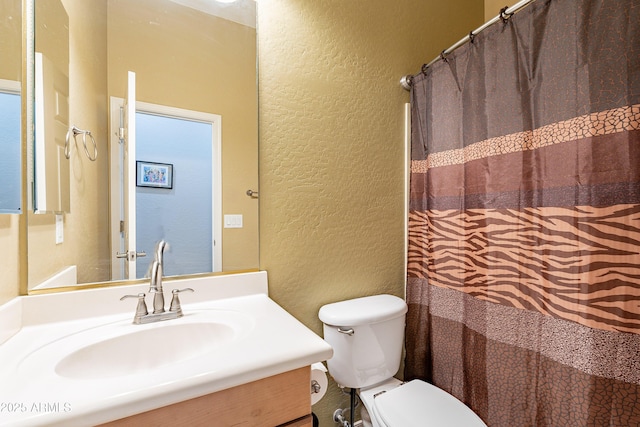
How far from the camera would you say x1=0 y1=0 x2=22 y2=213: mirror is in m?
0.76

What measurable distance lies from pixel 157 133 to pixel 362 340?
1172 millimetres

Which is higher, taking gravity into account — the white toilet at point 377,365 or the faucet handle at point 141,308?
the faucet handle at point 141,308

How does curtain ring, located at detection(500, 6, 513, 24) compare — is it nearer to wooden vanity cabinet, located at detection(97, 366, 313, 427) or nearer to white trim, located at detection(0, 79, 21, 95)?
wooden vanity cabinet, located at detection(97, 366, 313, 427)

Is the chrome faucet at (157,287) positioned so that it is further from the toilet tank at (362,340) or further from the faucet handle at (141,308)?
the toilet tank at (362,340)

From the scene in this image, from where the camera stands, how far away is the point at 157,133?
3.46ft

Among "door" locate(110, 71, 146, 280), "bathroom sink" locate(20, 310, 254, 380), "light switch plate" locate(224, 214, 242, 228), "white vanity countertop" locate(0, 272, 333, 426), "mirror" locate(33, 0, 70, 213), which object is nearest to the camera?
"white vanity countertop" locate(0, 272, 333, 426)

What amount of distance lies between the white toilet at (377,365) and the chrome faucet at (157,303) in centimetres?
59

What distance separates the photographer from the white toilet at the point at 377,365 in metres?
1.08

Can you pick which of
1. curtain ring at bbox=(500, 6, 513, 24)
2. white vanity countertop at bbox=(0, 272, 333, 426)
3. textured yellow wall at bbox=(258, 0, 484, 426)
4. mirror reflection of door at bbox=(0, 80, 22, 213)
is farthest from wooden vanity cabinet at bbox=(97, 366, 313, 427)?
curtain ring at bbox=(500, 6, 513, 24)

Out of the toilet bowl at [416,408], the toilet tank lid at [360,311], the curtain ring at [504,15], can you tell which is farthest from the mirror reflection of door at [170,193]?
the curtain ring at [504,15]

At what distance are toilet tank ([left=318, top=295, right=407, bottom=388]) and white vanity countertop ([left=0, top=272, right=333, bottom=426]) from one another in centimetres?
33

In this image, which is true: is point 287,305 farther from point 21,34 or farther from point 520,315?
point 21,34

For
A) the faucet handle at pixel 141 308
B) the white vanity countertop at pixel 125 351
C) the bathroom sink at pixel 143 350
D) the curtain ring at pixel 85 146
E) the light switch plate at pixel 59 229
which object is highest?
the curtain ring at pixel 85 146

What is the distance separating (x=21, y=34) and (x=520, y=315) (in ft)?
6.21
